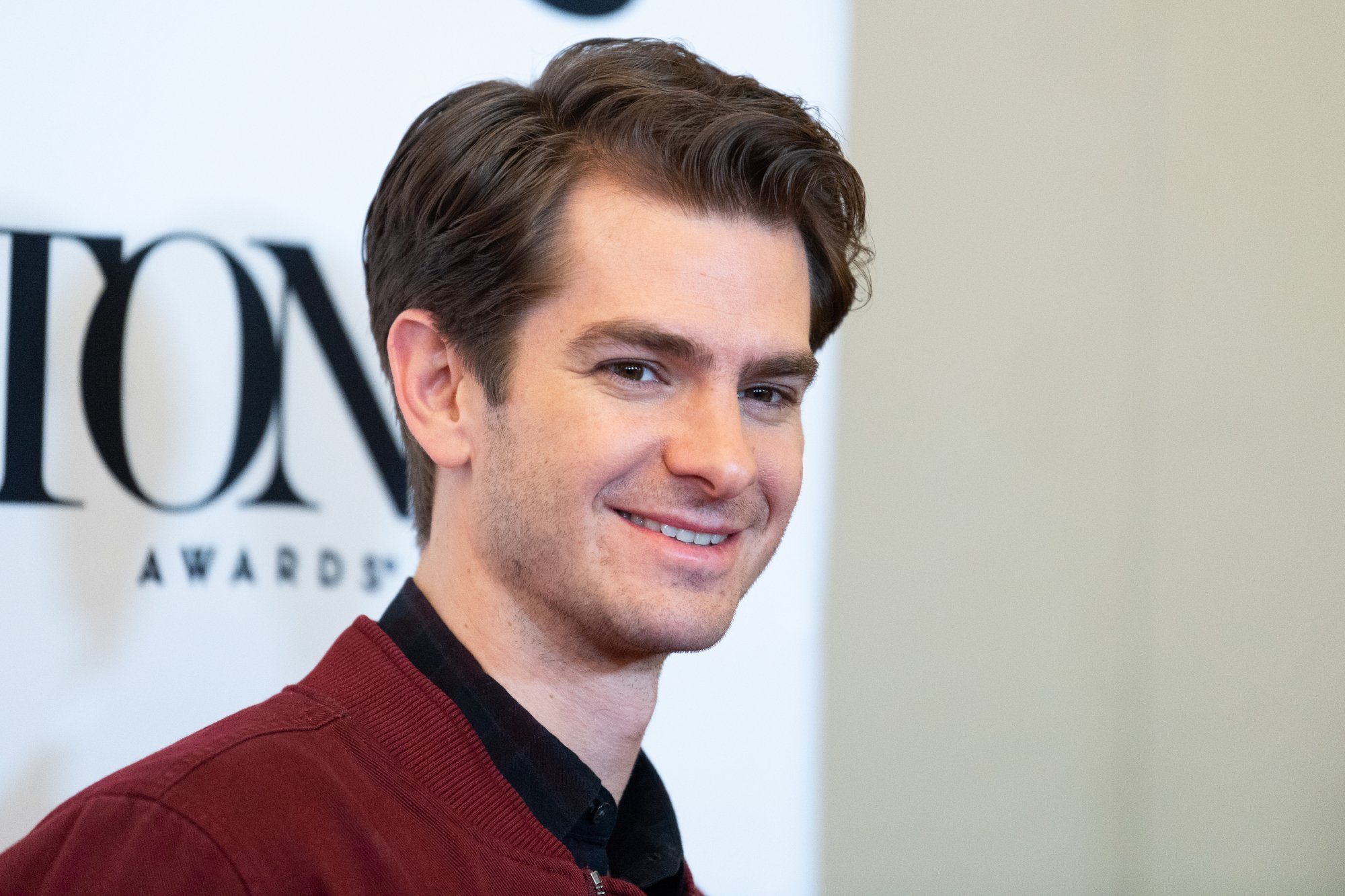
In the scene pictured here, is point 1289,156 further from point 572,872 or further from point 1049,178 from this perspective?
point 572,872

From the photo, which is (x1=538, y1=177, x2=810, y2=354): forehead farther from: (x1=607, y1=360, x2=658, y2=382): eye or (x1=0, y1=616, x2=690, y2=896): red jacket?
(x1=0, y1=616, x2=690, y2=896): red jacket

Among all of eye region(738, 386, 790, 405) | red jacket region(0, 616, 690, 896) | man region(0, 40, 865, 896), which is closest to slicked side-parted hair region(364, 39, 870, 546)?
man region(0, 40, 865, 896)

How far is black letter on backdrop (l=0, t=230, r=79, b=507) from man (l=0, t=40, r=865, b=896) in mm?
472

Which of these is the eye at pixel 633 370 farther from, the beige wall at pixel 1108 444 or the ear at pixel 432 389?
the beige wall at pixel 1108 444

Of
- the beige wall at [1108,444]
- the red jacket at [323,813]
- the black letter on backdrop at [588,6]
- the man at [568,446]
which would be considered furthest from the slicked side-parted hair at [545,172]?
the beige wall at [1108,444]

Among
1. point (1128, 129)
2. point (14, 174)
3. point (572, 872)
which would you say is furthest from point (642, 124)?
point (1128, 129)

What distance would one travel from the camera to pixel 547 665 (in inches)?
42.9

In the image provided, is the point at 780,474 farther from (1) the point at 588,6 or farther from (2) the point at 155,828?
(1) the point at 588,6

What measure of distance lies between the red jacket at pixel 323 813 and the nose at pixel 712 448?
269 mm

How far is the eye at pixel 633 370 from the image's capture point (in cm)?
108

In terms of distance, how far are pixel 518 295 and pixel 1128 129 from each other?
121 cm

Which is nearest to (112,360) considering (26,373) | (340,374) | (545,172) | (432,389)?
(26,373)

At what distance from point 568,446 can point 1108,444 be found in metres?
1.13

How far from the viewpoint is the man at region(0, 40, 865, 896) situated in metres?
0.98
